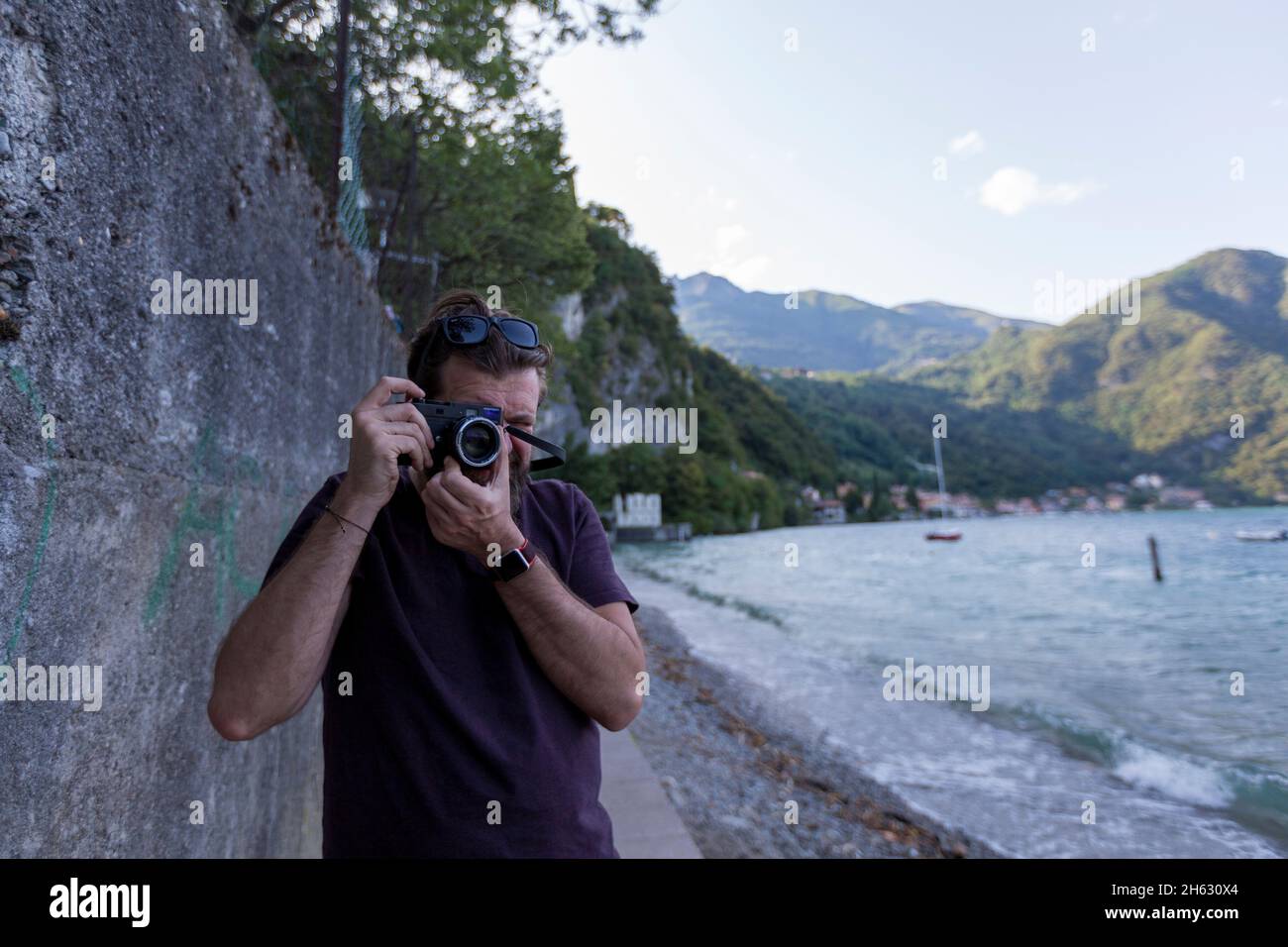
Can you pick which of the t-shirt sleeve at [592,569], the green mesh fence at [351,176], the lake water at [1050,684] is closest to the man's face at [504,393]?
the t-shirt sleeve at [592,569]

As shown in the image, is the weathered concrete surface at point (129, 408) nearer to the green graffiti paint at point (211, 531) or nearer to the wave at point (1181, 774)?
the green graffiti paint at point (211, 531)

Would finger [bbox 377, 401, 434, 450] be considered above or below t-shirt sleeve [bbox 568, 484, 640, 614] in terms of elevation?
above

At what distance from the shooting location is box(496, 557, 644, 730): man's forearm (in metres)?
1.18

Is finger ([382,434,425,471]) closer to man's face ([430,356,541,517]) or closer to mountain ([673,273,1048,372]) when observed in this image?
man's face ([430,356,541,517])

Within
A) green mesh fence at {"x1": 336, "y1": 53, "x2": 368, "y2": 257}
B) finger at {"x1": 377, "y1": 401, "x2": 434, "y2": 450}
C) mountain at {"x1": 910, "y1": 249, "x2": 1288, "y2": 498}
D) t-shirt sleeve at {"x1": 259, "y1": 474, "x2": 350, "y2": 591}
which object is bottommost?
t-shirt sleeve at {"x1": 259, "y1": 474, "x2": 350, "y2": 591}

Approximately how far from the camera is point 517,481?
1.40 metres

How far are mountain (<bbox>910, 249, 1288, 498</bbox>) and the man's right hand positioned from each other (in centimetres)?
6110

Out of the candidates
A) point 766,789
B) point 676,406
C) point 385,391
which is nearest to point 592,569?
point 385,391

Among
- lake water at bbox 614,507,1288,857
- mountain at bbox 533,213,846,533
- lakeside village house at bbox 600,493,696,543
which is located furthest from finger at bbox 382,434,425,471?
lakeside village house at bbox 600,493,696,543

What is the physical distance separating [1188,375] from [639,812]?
78.7 m

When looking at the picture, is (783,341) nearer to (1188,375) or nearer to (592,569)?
(1188,375)
